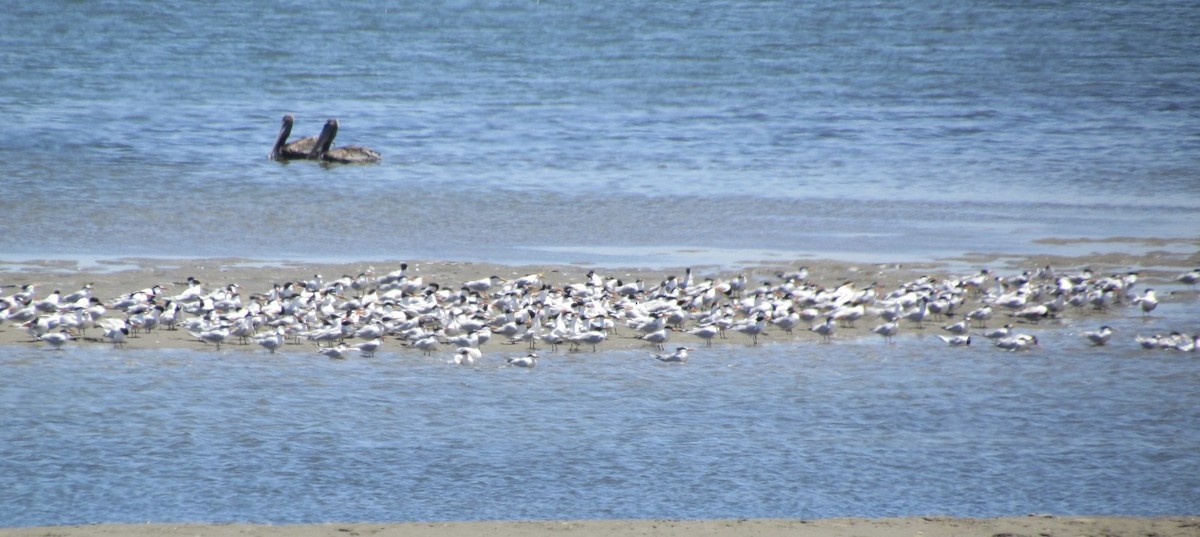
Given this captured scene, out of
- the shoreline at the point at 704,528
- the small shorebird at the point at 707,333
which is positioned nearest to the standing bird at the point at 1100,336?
the small shorebird at the point at 707,333

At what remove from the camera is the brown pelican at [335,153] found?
25.0m

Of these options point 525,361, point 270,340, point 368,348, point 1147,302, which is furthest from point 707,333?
point 1147,302

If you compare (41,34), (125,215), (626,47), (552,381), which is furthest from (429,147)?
(41,34)

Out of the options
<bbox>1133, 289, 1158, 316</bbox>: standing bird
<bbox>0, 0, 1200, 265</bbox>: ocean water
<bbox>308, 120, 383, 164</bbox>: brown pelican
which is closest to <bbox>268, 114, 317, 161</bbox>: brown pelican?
<bbox>308, 120, 383, 164</bbox>: brown pelican

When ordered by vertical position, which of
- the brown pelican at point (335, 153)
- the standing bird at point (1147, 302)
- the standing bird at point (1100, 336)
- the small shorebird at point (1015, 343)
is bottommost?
the small shorebird at point (1015, 343)

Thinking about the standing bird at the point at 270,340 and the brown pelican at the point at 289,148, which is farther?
the brown pelican at the point at 289,148

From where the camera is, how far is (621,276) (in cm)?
1520

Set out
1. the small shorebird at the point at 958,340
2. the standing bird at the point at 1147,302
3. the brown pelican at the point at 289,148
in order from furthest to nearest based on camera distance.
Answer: the brown pelican at the point at 289,148 → the standing bird at the point at 1147,302 → the small shorebird at the point at 958,340

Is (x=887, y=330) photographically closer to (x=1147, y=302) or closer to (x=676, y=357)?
(x=676, y=357)

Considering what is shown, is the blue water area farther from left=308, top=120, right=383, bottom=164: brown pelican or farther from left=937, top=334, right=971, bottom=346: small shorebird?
left=308, top=120, right=383, bottom=164: brown pelican

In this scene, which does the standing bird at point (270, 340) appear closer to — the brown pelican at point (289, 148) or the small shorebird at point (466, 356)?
the small shorebird at point (466, 356)

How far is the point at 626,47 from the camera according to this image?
48875mm

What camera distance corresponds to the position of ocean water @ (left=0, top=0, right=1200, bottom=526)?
8438 millimetres

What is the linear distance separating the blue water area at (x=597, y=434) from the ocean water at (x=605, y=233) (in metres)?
0.03
